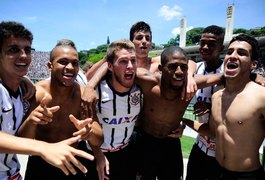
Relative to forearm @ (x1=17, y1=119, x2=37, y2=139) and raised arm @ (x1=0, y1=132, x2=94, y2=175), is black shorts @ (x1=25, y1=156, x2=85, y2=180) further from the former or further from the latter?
raised arm @ (x1=0, y1=132, x2=94, y2=175)

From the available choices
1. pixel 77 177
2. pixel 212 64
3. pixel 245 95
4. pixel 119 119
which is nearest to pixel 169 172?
pixel 119 119

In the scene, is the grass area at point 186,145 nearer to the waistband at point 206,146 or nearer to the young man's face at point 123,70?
the waistband at point 206,146

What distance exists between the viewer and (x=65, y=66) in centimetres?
326

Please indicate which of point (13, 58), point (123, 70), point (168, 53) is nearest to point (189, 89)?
point (168, 53)

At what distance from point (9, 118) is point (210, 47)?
2.95 meters

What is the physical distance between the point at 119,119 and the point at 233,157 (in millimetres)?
1480

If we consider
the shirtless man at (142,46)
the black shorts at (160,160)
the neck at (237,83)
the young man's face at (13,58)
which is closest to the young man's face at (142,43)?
the shirtless man at (142,46)

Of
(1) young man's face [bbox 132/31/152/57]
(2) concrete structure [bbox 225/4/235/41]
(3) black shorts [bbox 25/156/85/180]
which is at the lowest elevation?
(3) black shorts [bbox 25/156/85/180]

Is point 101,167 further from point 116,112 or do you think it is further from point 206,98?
point 206,98

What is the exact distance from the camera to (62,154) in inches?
68.2

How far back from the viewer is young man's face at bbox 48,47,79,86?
3.25 m

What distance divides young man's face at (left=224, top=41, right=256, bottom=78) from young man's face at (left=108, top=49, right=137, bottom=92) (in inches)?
46.4

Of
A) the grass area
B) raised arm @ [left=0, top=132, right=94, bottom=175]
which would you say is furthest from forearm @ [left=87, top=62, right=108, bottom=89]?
Answer: the grass area

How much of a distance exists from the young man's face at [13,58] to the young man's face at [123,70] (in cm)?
116
